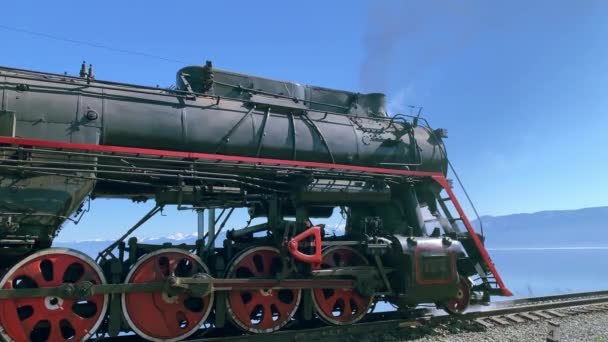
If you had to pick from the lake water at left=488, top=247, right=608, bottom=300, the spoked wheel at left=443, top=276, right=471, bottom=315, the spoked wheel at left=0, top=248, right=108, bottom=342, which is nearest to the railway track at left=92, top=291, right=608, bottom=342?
the spoked wheel at left=443, top=276, right=471, bottom=315

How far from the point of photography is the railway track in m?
6.05

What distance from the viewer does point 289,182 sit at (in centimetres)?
689

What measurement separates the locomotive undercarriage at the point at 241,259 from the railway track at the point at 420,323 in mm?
258

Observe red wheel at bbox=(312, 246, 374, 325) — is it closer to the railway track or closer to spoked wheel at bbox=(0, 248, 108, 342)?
the railway track

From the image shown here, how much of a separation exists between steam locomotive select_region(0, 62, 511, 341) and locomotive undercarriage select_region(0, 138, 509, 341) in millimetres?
22

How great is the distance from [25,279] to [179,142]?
2413 mm

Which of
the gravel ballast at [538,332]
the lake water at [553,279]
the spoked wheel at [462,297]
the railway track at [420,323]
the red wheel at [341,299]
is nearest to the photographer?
the railway track at [420,323]

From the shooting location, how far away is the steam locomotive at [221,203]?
5039mm

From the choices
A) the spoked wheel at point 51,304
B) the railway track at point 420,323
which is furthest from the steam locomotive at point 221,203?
the railway track at point 420,323

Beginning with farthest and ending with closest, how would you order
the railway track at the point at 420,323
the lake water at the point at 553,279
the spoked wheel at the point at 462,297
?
the lake water at the point at 553,279 → the spoked wheel at the point at 462,297 → the railway track at the point at 420,323

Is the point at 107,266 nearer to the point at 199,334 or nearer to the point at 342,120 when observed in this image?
A: the point at 199,334

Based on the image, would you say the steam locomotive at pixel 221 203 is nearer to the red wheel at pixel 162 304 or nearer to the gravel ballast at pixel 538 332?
the red wheel at pixel 162 304

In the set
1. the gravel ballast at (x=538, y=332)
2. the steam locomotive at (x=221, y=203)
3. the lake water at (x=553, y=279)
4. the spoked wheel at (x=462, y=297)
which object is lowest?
the lake water at (x=553, y=279)

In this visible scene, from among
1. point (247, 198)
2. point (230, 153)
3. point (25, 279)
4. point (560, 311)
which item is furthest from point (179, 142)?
point (560, 311)
